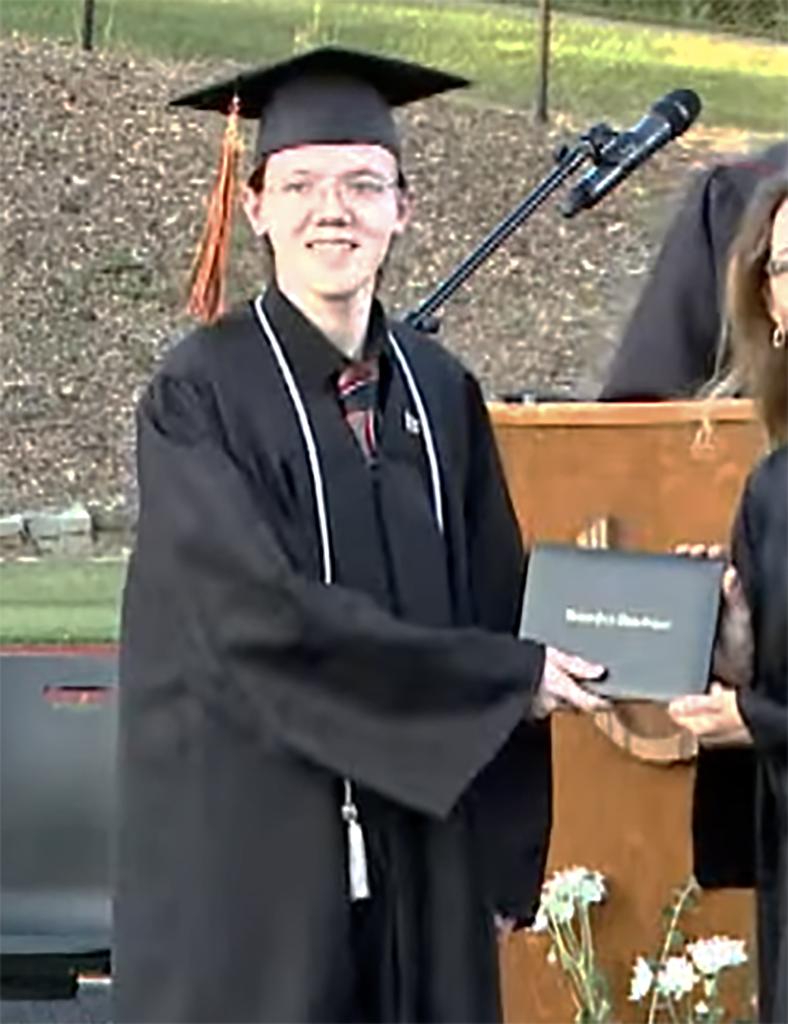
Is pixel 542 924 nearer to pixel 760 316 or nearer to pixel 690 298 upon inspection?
pixel 690 298

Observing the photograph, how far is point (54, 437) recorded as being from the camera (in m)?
12.2

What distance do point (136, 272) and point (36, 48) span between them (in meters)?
2.49

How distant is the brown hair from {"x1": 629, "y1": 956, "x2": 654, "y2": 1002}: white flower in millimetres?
1155

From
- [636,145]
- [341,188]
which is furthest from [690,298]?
[341,188]

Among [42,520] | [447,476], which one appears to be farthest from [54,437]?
[447,476]

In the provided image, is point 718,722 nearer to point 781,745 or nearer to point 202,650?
point 781,745

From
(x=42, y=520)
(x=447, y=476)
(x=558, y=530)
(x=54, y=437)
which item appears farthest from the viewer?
(x=54, y=437)

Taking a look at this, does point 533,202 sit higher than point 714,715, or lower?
higher

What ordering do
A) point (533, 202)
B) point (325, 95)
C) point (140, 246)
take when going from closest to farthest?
point (325, 95), point (533, 202), point (140, 246)

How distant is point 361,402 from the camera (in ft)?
10.6

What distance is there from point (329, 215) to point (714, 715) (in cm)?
71

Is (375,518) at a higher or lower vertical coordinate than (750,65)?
lower

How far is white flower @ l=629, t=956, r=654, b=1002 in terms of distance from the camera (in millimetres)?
4199

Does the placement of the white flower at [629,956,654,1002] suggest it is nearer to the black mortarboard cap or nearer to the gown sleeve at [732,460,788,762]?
the gown sleeve at [732,460,788,762]
